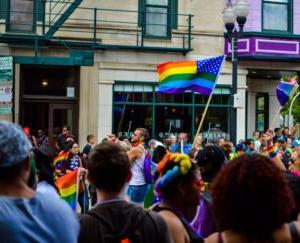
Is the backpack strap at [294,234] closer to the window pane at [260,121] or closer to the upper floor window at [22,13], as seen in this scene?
the upper floor window at [22,13]

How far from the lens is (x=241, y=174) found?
3326mm

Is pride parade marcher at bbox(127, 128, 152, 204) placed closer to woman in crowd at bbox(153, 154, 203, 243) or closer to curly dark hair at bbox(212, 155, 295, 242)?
woman in crowd at bbox(153, 154, 203, 243)

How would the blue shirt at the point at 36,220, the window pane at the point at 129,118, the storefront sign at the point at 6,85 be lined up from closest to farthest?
1. the blue shirt at the point at 36,220
2. the storefront sign at the point at 6,85
3. the window pane at the point at 129,118

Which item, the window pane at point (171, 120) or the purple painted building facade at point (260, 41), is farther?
the purple painted building facade at point (260, 41)

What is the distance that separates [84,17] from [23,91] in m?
3.09

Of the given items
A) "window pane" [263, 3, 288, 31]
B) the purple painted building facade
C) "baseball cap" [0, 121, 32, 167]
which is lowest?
"baseball cap" [0, 121, 32, 167]

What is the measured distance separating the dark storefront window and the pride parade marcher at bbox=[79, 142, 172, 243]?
1638 cm

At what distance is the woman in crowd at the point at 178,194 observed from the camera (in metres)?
3.90

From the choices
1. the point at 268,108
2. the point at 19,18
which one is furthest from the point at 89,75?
the point at 268,108

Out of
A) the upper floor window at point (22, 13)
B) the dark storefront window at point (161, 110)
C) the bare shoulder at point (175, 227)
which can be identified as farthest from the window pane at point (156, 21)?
the bare shoulder at point (175, 227)

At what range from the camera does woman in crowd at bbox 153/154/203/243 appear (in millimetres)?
3902

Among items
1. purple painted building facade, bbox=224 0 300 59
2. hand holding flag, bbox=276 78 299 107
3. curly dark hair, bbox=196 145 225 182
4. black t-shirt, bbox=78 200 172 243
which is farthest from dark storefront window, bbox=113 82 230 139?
black t-shirt, bbox=78 200 172 243

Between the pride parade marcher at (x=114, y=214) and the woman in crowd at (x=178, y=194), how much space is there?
0.23m

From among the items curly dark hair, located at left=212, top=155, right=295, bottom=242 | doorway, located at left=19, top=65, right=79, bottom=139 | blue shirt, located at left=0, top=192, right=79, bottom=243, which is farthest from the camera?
doorway, located at left=19, top=65, right=79, bottom=139
